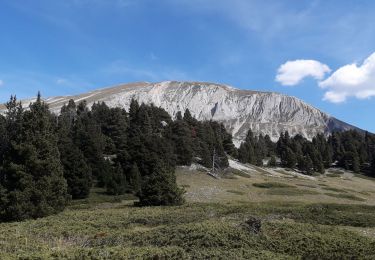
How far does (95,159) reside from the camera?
6700 cm

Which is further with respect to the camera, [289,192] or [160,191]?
[289,192]

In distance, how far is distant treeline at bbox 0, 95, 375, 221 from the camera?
118 ft

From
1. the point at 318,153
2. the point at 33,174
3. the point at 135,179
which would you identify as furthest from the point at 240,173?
the point at 33,174

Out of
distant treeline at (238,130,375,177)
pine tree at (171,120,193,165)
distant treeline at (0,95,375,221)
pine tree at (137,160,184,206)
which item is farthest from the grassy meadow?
distant treeline at (238,130,375,177)

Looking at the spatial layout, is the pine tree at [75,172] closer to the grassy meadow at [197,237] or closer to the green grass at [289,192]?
the grassy meadow at [197,237]

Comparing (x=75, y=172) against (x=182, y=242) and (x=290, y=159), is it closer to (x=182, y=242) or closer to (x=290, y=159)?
(x=182, y=242)

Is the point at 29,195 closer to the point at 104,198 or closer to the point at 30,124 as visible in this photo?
the point at 30,124

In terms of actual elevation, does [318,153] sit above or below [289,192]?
above

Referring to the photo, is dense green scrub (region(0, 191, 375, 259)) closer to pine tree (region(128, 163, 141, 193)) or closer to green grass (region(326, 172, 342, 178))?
pine tree (region(128, 163, 141, 193))

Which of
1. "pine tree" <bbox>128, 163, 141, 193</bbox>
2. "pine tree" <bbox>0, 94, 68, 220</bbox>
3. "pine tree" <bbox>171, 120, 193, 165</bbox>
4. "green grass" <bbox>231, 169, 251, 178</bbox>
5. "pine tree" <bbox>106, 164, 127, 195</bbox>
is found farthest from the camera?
"green grass" <bbox>231, 169, 251, 178</bbox>

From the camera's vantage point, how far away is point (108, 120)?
341 ft

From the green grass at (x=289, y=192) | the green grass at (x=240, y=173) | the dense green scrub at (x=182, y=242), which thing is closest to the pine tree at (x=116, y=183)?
the green grass at (x=289, y=192)

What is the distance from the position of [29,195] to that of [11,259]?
23280 millimetres

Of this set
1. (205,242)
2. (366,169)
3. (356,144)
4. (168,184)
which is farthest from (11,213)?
(356,144)
